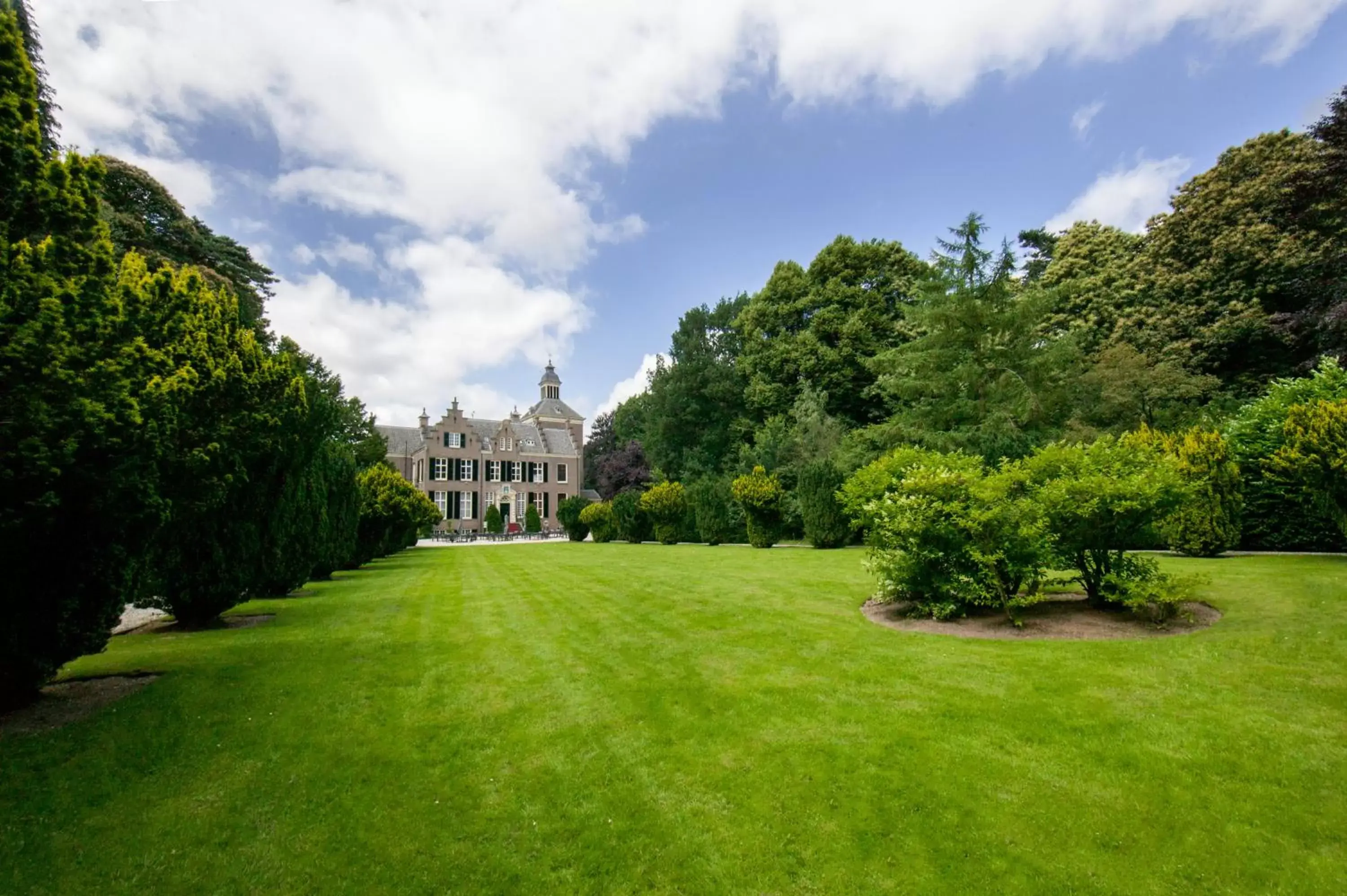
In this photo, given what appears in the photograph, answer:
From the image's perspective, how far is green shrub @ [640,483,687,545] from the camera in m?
25.2

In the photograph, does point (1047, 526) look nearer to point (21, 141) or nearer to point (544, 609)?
point (544, 609)

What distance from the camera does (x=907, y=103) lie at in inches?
497

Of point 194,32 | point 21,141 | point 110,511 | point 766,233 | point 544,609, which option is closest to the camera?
point 21,141

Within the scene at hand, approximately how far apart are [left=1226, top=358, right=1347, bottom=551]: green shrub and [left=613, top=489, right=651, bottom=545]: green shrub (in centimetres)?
1962

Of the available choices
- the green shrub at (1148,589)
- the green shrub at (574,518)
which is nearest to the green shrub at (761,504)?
the green shrub at (574,518)

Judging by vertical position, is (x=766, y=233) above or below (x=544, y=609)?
above

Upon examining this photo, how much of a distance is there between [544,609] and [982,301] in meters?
19.3

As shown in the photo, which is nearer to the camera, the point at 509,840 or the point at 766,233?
the point at 509,840

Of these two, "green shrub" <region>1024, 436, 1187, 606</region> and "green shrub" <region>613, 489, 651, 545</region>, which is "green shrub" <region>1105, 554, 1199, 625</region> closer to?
"green shrub" <region>1024, 436, 1187, 606</region>

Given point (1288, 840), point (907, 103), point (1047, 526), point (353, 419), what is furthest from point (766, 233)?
point (353, 419)

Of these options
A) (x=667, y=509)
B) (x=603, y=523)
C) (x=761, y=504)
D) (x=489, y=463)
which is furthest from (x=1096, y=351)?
(x=489, y=463)

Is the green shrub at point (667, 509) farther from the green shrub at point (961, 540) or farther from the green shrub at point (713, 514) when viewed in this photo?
the green shrub at point (961, 540)

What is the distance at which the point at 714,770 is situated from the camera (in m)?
3.59

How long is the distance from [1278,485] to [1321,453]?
3.29m
